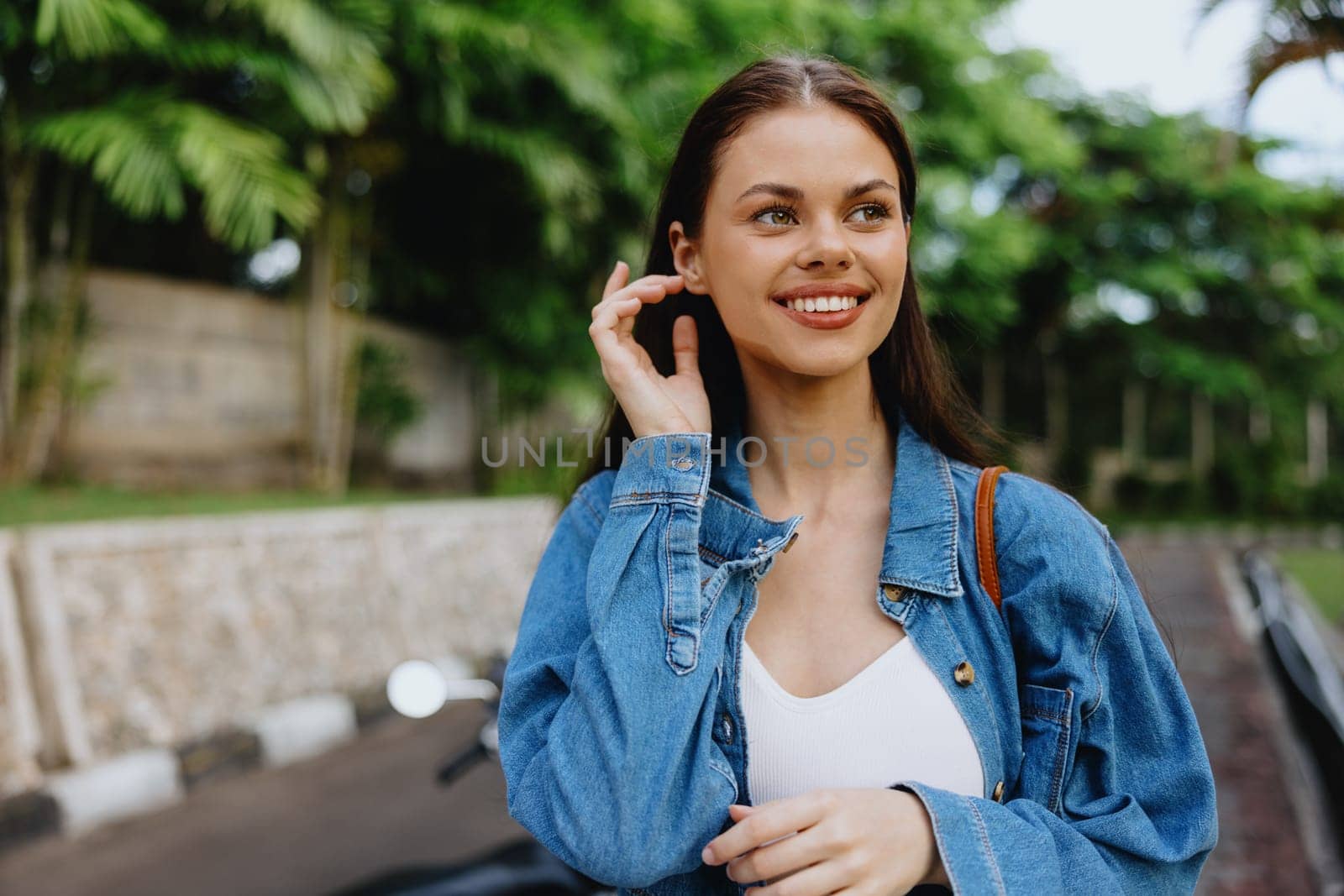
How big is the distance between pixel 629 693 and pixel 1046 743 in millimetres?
498

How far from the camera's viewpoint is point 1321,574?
44.4ft

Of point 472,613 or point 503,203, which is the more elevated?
point 503,203

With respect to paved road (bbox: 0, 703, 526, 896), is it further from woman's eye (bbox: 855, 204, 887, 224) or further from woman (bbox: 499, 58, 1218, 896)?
woman's eye (bbox: 855, 204, 887, 224)

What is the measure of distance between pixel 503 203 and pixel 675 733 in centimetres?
950

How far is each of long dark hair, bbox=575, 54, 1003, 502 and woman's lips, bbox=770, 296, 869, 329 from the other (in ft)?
0.61

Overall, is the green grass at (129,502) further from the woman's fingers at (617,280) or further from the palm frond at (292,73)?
the woman's fingers at (617,280)

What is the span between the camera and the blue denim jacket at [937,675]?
1.14m

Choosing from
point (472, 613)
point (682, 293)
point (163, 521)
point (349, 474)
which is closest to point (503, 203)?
point (349, 474)

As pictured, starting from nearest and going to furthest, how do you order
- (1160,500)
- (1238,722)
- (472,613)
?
(1238,722) < (472,613) < (1160,500)

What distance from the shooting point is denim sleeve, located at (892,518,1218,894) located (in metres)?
1.15

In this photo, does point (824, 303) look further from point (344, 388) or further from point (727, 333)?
point (344, 388)

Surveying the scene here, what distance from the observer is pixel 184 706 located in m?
4.99

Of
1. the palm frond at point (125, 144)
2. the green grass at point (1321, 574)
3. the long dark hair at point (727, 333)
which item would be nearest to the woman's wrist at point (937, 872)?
the long dark hair at point (727, 333)

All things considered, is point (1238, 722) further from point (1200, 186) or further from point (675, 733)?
point (1200, 186)
